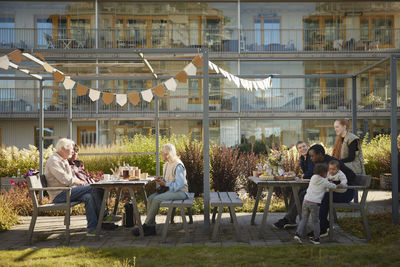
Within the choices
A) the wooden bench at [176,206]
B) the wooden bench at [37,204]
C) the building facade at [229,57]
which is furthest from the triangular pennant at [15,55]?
the building facade at [229,57]

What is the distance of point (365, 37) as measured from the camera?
80.7 feet

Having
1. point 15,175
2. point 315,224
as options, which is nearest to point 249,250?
point 315,224

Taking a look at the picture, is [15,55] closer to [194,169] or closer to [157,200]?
[157,200]

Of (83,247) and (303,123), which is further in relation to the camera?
(303,123)

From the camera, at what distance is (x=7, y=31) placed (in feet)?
78.6

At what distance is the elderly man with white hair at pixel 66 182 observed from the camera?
595 centimetres

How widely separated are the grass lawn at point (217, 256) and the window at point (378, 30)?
21.5m

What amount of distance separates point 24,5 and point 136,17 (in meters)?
6.44

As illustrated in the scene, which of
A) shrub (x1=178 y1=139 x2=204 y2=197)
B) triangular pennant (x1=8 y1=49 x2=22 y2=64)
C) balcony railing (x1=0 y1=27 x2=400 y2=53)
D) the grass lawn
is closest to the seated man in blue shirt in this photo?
the grass lawn

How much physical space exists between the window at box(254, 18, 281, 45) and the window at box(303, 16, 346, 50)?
1.62 meters

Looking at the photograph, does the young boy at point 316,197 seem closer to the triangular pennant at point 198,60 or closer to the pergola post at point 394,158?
the pergola post at point 394,158

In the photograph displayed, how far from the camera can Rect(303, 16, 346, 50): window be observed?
24453 millimetres

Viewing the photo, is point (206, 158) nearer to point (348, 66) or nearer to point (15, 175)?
point (15, 175)

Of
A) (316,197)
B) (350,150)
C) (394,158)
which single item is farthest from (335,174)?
(394,158)
